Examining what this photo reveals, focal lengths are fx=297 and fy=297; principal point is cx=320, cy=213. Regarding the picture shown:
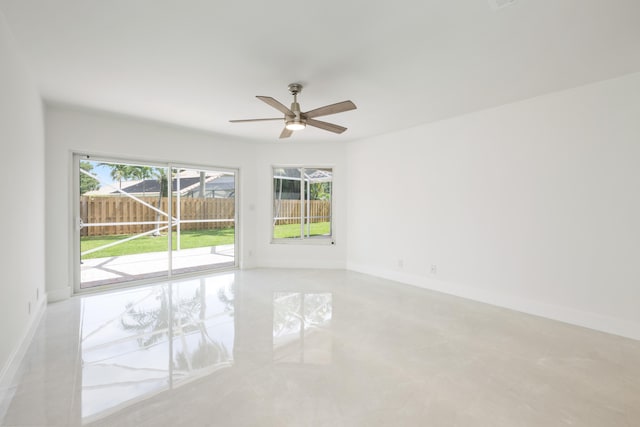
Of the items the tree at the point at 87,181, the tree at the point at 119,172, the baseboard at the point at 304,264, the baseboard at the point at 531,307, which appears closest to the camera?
the baseboard at the point at 531,307

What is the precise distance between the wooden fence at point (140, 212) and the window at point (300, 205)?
0.94 metres

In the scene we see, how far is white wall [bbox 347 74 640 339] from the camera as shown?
2.98 metres

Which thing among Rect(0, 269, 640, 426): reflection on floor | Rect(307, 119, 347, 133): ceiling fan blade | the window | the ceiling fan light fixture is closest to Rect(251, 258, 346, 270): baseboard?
the window

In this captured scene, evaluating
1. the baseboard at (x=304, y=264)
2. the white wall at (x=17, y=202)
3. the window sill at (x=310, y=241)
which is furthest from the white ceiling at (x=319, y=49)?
the baseboard at (x=304, y=264)

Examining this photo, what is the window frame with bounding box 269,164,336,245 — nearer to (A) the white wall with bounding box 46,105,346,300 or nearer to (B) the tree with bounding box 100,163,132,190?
(A) the white wall with bounding box 46,105,346,300

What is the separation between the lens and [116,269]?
5.15m

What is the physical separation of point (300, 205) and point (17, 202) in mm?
4164

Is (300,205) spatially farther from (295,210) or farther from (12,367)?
(12,367)

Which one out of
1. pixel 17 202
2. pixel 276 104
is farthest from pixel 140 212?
pixel 276 104

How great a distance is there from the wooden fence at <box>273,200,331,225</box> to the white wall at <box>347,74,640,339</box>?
144 centimetres

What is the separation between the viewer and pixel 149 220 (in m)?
5.25

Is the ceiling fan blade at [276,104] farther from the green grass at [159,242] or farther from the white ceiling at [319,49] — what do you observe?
the green grass at [159,242]

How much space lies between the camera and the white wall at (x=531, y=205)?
9.78ft

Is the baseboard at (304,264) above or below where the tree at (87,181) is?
below
